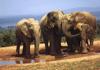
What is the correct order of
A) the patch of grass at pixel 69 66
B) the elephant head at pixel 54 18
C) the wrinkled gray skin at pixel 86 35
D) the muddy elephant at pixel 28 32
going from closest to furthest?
the patch of grass at pixel 69 66 < the muddy elephant at pixel 28 32 < the elephant head at pixel 54 18 < the wrinkled gray skin at pixel 86 35

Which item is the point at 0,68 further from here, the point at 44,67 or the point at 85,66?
the point at 85,66

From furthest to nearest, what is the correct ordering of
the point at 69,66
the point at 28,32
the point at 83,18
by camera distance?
the point at 83,18 < the point at 28,32 < the point at 69,66

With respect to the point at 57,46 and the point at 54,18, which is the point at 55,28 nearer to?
the point at 54,18

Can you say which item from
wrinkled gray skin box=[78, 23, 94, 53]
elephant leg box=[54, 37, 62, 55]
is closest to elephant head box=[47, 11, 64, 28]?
elephant leg box=[54, 37, 62, 55]

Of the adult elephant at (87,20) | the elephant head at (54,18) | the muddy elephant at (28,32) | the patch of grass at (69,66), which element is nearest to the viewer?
the patch of grass at (69,66)

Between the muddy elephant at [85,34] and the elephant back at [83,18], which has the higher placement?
the elephant back at [83,18]

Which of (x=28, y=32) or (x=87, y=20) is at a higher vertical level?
(x=87, y=20)

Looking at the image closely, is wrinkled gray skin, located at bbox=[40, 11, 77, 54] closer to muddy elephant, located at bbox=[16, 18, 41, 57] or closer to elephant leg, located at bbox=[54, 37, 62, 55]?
elephant leg, located at bbox=[54, 37, 62, 55]

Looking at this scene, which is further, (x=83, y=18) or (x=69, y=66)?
(x=83, y=18)

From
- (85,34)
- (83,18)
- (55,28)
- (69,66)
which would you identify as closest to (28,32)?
(55,28)

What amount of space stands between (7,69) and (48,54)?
24.0 ft

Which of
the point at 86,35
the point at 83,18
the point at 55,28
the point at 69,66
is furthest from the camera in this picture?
the point at 83,18

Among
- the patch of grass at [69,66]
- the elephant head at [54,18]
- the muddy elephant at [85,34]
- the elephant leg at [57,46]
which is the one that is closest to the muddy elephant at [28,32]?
the elephant head at [54,18]

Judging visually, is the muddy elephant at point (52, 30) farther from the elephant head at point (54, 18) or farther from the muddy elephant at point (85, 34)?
the muddy elephant at point (85, 34)
